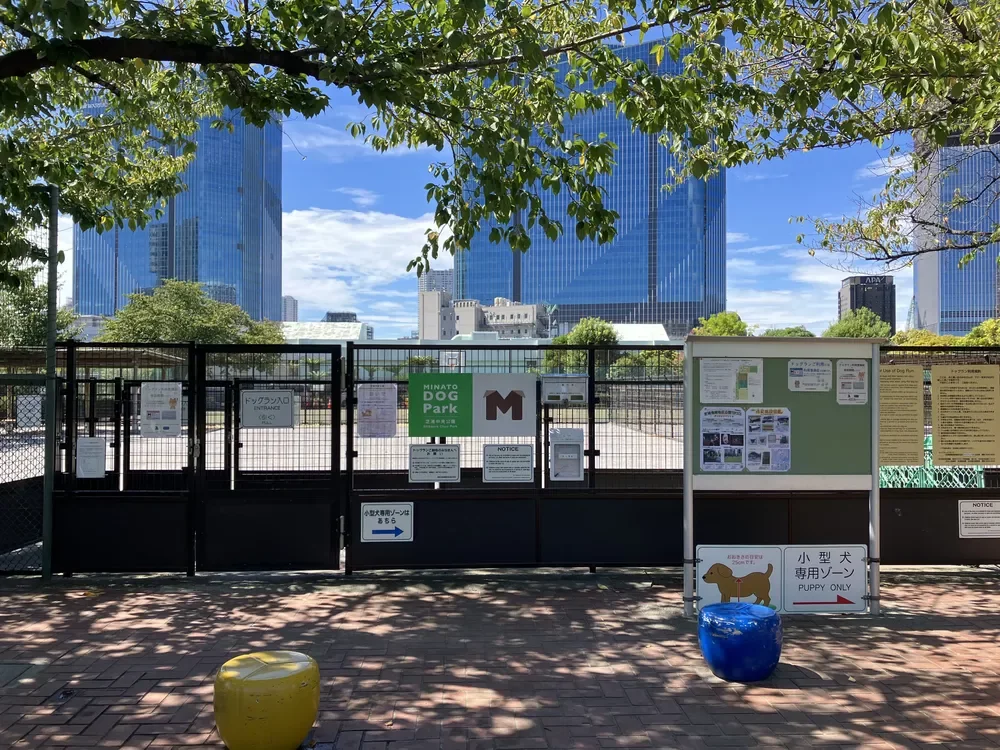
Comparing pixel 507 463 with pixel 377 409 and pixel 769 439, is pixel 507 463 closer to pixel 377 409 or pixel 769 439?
pixel 377 409

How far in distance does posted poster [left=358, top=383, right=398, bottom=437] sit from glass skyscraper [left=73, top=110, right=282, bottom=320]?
487 ft

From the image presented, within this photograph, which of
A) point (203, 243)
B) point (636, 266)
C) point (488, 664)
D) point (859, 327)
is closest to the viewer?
point (488, 664)

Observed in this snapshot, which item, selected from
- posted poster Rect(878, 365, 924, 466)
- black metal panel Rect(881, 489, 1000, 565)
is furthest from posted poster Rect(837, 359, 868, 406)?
black metal panel Rect(881, 489, 1000, 565)

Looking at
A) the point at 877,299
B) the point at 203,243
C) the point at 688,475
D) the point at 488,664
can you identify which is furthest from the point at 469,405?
the point at 877,299

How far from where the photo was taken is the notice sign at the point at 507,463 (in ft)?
25.5

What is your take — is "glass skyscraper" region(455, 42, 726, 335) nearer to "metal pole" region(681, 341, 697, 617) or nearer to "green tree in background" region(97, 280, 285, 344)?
"green tree in background" region(97, 280, 285, 344)

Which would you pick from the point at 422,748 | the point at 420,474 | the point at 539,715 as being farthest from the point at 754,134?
the point at 422,748

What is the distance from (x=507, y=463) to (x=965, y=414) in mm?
5165

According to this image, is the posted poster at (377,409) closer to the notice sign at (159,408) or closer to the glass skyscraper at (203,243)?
the notice sign at (159,408)

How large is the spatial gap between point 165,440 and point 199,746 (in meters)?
4.37

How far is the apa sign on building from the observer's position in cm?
771

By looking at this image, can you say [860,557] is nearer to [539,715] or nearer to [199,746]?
[539,715]

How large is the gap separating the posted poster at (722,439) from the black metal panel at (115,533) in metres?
5.62

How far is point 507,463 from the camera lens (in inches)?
307
